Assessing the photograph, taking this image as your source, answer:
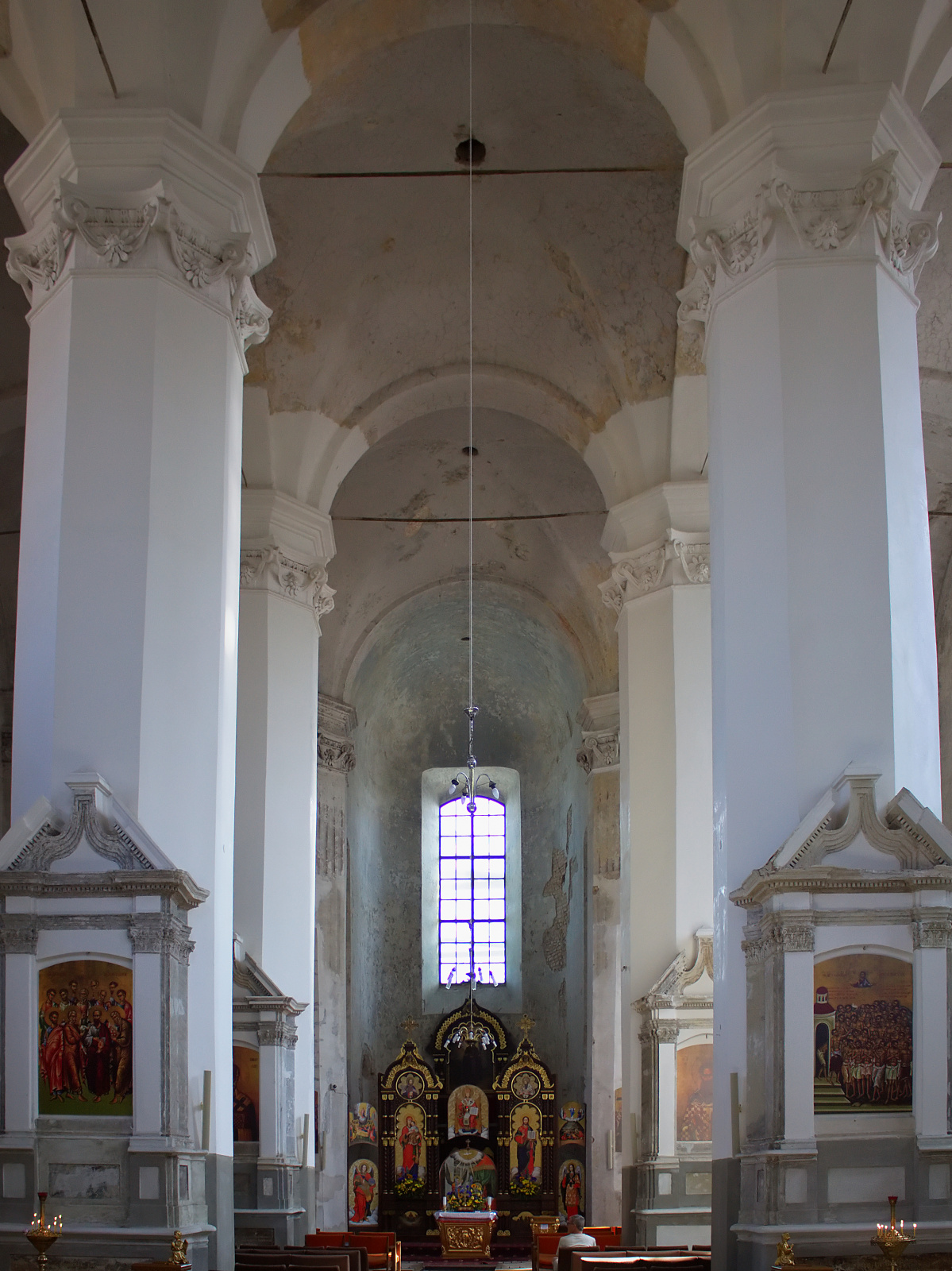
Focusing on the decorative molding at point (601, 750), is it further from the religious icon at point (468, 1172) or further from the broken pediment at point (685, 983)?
the broken pediment at point (685, 983)

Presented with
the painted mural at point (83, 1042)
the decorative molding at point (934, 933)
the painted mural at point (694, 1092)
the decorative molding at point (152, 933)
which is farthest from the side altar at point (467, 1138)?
the decorative molding at point (934, 933)

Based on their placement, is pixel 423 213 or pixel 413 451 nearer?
pixel 423 213

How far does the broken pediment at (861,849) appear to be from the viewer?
8.88 metres

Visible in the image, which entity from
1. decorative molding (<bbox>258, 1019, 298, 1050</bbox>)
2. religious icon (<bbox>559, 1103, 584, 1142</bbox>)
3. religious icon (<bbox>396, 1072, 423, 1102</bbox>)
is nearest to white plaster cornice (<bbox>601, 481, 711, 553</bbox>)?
decorative molding (<bbox>258, 1019, 298, 1050</bbox>)

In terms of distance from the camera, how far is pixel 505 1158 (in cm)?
2381

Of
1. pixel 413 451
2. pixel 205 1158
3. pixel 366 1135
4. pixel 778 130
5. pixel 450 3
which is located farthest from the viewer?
pixel 366 1135

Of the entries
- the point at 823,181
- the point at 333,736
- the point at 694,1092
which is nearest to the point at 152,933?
the point at 823,181

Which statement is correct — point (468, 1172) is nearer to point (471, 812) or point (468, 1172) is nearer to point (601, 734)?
point (471, 812)

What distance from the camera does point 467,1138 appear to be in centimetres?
2400

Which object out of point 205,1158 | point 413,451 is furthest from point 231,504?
point 413,451

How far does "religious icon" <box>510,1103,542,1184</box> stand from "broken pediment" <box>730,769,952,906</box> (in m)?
15.8

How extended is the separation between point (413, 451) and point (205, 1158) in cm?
1363

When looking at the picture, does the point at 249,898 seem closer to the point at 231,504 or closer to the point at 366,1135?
the point at 231,504

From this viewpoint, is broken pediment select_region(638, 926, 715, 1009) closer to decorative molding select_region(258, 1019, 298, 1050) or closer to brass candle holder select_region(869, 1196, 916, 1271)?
decorative molding select_region(258, 1019, 298, 1050)
